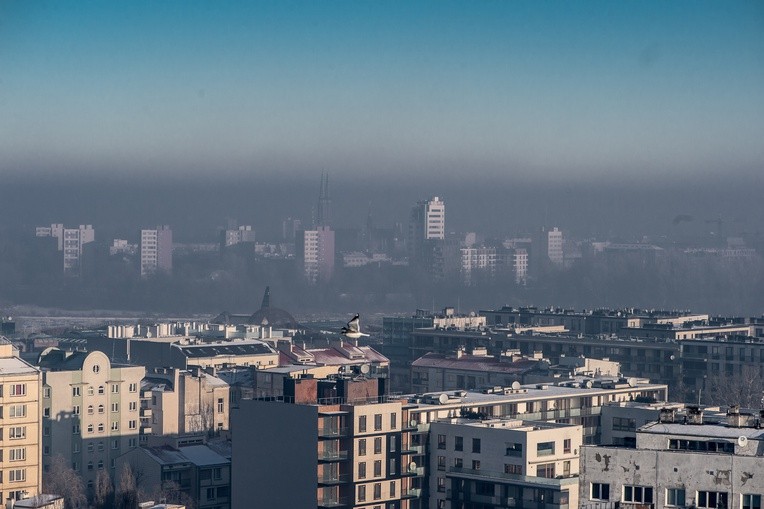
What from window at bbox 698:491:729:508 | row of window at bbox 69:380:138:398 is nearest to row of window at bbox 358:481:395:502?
window at bbox 698:491:729:508

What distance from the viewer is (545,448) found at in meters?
12.9

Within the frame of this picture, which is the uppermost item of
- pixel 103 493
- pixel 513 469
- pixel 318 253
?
pixel 318 253

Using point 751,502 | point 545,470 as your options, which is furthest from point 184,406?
point 751,502

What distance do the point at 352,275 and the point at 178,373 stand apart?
4735cm

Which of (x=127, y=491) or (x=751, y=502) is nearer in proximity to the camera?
(x=751, y=502)

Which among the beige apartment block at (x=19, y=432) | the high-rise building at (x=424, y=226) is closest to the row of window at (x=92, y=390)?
the beige apartment block at (x=19, y=432)

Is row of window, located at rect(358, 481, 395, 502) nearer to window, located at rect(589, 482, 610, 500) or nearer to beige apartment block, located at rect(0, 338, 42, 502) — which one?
beige apartment block, located at rect(0, 338, 42, 502)

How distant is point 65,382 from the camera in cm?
1784

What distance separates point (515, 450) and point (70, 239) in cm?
5773

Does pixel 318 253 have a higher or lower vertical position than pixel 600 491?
higher

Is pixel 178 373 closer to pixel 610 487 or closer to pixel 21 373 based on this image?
pixel 21 373

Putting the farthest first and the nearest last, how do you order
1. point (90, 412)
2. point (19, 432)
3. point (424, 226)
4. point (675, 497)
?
point (424, 226)
point (90, 412)
point (19, 432)
point (675, 497)

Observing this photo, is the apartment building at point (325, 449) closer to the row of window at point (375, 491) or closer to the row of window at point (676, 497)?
the row of window at point (375, 491)

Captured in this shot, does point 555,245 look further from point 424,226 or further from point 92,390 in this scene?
point 92,390
